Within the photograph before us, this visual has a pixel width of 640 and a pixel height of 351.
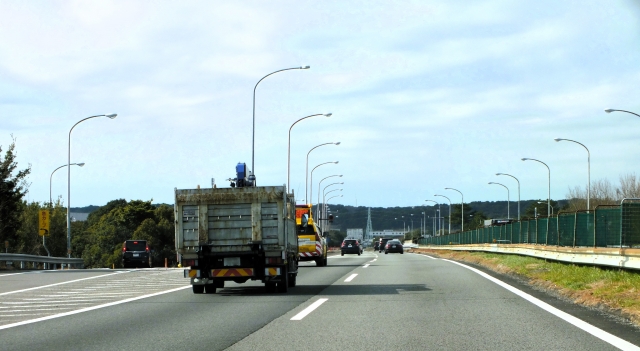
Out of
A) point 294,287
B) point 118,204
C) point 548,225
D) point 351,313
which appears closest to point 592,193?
point 118,204

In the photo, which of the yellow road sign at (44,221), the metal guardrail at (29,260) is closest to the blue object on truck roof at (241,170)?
→ the metal guardrail at (29,260)

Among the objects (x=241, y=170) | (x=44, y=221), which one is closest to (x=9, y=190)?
(x=44, y=221)

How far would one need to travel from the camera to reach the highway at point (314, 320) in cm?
876

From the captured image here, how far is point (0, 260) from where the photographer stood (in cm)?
3356

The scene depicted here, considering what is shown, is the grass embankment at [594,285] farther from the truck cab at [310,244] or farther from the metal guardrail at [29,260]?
the metal guardrail at [29,260]

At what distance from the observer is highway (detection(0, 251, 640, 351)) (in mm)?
8758

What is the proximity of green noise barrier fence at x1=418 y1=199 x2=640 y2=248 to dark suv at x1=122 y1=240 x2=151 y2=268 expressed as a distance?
23.0 metres

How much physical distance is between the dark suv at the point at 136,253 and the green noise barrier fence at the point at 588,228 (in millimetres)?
23035

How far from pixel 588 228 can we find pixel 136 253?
3350cm

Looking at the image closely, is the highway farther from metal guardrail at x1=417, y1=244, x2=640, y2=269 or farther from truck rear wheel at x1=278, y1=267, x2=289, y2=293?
metal guardrail at x1=417, y1=244, x2=640, y2=269

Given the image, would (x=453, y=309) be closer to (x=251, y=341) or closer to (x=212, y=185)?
(x=251, y=341)

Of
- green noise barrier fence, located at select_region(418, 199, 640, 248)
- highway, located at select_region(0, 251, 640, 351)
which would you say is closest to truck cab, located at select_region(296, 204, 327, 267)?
green noise barrier fence, located at select_region(418, 199, 640, 248)

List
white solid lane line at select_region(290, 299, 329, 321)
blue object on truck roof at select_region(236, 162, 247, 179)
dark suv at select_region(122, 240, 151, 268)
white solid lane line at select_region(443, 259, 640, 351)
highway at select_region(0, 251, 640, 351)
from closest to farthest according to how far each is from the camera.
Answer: white solid lane line at select_region(443, 259, 640, 351) → highway at select_region(0, 251, 640, 351) → white solid lane line at select_region(290, 299, 329, 321) → blue object on truck roof at select_region(236, 162, 247, 179) → dark suv at select_region(122, 240, 151, 268)

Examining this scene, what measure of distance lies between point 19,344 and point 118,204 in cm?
11526
